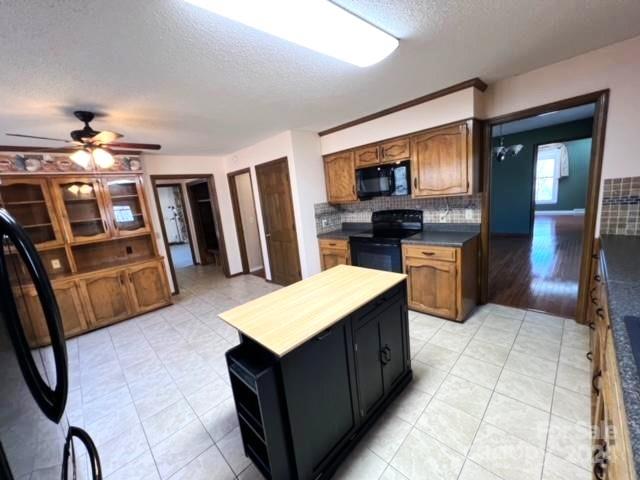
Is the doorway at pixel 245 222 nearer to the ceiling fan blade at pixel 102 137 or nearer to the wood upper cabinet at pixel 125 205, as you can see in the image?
the wood upper cabinet at pixel 125 205

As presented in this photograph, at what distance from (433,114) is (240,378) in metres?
2.87

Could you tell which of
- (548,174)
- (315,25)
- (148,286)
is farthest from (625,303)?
(548,174)

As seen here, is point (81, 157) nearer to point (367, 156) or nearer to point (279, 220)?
point (279, 220)

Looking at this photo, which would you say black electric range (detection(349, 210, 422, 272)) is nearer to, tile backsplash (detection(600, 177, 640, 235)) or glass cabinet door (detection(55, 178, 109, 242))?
tile backsplash (detection(600, 177, 640, 235))

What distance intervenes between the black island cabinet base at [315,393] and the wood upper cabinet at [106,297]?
3.09 meters

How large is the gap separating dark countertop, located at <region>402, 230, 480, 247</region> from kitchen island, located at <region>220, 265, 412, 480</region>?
40.7 inches

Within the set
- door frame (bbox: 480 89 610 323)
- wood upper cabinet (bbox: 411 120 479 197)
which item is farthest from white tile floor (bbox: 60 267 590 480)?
wood upper cabinet (bbox: 411 120 479 197)

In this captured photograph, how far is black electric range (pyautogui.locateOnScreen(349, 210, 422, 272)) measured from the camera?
301cm

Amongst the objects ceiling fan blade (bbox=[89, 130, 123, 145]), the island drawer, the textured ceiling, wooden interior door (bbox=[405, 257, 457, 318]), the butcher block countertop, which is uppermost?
the textured ceiling

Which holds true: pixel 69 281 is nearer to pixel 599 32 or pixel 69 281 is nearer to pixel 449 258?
pixel 449 258

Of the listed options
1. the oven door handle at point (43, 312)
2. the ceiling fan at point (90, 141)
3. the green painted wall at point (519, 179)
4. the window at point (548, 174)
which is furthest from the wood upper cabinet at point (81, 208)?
the window at point (548, 174)

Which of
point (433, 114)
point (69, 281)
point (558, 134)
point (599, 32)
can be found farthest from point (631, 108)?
point (69, 281)

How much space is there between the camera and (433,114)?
2.71m

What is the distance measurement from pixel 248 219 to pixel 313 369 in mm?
4549
